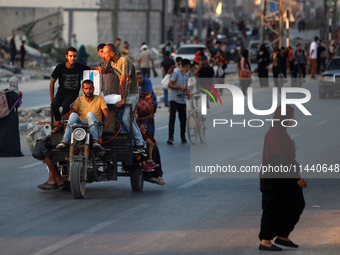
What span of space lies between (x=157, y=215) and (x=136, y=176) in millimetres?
1841

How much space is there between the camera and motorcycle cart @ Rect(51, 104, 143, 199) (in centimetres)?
1210

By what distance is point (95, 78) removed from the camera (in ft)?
43.1

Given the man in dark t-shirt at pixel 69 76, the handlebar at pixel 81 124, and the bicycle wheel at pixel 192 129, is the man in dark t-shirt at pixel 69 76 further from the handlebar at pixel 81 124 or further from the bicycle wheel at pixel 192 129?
the bicycle wheel at pixel 192 129

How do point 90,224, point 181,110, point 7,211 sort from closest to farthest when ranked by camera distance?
point 90,224
point 7,211
point 181,110

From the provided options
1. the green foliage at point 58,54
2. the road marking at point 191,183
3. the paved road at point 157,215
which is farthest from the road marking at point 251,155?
the green foliage at point 58,54

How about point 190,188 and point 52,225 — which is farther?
point 190,188

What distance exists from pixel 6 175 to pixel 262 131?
890cm

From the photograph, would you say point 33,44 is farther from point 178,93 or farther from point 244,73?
point 178,93

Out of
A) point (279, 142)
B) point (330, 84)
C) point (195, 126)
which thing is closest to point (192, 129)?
point (195, 126)

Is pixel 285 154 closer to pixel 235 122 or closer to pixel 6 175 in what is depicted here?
pixel 6 175

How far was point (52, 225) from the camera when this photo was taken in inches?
414

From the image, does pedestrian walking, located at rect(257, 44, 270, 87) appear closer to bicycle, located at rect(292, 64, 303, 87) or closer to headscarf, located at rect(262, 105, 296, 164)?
bicycle, located at rect(292, 64, 303, 87)

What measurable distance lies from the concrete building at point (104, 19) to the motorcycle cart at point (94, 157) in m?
46.6

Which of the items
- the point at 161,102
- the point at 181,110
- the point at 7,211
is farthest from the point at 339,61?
the point at 7,211
